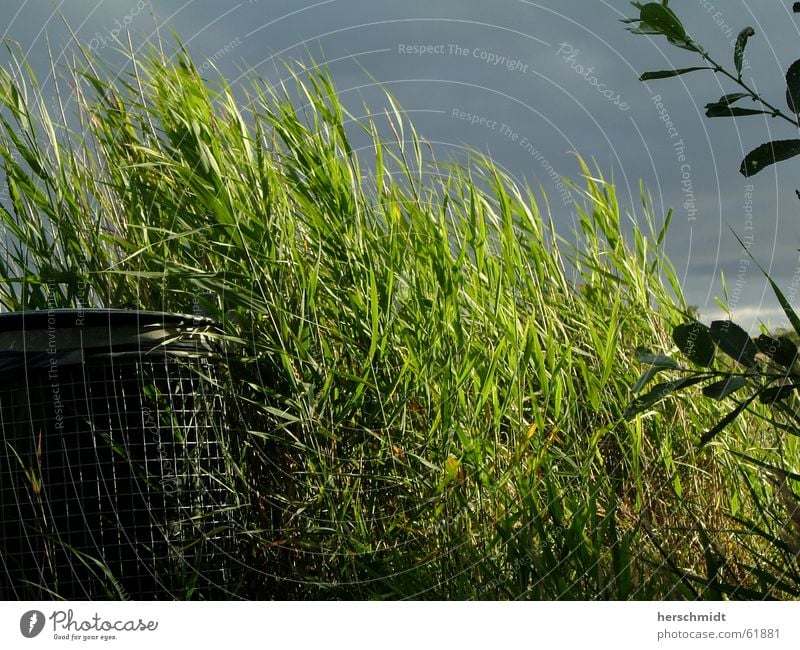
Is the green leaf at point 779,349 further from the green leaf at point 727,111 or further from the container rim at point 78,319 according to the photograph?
the container rim at point 78,319

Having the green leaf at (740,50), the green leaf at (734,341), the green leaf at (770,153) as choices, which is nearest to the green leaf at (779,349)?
the green leaf at (734,341)

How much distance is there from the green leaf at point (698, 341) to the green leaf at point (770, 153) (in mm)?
241

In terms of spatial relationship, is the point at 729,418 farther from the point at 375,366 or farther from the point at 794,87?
the point at 375,366

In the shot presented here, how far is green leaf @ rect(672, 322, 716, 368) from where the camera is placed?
1.18 m

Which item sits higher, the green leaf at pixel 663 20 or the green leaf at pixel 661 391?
the green leaf at pixel 663 20

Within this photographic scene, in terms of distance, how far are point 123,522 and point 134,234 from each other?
0.84 metres

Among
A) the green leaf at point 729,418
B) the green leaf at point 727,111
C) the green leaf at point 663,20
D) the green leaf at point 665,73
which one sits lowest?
the green leaf at point 729,418

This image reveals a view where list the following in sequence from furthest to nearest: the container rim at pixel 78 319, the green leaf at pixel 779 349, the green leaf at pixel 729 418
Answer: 1. the container rim at pixel 78 319
2. the green leaf at pixel 779 349
3. the green leaf at pixel 729 418

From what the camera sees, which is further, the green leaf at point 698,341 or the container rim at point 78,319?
the container rim at point 78,319

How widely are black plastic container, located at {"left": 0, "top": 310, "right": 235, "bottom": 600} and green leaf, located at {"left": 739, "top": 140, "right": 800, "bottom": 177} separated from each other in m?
1.30

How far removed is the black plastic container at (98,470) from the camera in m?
1.94

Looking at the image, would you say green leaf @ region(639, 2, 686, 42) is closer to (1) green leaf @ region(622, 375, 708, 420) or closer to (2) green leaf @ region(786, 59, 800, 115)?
(2) green leaf @ region(786, 59, 800, 115)

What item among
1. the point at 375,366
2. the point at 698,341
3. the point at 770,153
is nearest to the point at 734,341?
the point at 698,341

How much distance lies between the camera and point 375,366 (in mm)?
2070
